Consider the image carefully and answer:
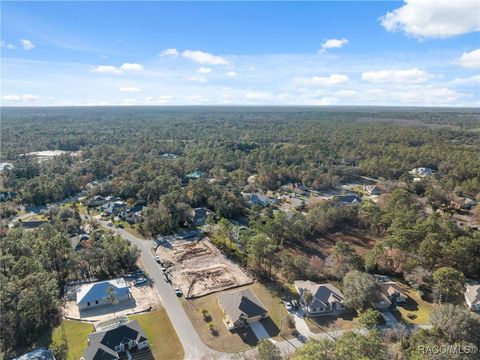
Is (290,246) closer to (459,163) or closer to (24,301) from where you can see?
(24,301)

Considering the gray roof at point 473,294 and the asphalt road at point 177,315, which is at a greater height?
the gray roof at point 473,294

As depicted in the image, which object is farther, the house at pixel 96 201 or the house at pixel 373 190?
the house at pixel 373 190

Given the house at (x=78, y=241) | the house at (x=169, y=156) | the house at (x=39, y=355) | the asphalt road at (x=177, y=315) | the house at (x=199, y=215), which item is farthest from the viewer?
the house at (x=169, y=156)

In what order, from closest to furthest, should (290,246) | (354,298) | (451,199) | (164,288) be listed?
(354,298), (164,288), (290,246), (451,199)

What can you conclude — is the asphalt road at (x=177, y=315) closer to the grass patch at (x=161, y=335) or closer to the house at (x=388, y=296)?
the grass patch at (x=161, y=335)

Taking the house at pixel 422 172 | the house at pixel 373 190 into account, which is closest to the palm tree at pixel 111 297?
the house at pixel 373 190

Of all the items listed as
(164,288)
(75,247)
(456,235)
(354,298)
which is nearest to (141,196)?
(75,247)

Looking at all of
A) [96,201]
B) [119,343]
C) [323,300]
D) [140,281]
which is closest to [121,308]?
[140,281]

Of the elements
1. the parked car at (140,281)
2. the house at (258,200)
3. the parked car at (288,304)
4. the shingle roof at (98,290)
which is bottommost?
the parked car at (140,281)
